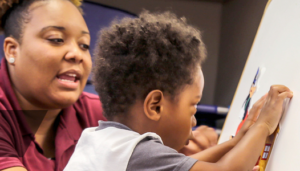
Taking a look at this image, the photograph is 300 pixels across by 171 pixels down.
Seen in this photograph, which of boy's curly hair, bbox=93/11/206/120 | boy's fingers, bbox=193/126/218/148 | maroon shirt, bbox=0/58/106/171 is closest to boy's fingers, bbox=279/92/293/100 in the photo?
boy's curly hair, bbox=93/11/206/120

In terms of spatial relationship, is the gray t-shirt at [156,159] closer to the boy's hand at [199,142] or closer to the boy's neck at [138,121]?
the boy's neck at [138,121]

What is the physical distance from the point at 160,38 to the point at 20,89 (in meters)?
0.41

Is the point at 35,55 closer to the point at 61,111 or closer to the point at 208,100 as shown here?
the point at 61,111

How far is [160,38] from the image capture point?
526 millimetres

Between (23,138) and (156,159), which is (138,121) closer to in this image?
(156,159)

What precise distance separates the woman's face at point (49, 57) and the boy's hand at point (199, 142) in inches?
15.0

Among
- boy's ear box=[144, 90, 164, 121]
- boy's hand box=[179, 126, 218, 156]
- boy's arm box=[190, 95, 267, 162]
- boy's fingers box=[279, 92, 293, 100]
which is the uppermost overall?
boy's fingers box=[279, 92, 293, 100]

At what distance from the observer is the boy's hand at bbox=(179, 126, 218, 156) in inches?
34.0

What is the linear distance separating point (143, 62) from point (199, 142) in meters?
0.46

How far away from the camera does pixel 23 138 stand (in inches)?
27.5

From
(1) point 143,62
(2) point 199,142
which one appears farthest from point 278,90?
(2) point 199,142

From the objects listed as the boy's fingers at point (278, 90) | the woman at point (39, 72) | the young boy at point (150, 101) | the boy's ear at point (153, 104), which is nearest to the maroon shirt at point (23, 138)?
the woman at point (39, 72)

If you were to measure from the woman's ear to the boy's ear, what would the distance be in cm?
40

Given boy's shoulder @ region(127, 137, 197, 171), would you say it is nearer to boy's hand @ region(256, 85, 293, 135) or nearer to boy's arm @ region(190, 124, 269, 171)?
boy's arm @ region(190, 124, 269, 171)
